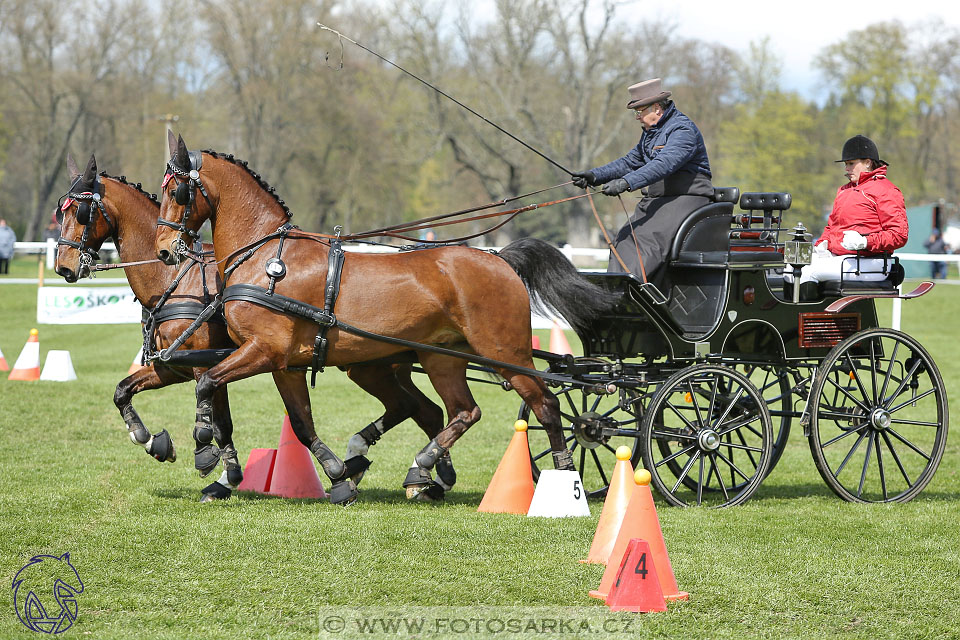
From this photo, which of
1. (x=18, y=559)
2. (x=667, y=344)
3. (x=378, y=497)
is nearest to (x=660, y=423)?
(x=667, y=344)

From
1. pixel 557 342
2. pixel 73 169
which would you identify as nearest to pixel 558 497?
pixel 73 169

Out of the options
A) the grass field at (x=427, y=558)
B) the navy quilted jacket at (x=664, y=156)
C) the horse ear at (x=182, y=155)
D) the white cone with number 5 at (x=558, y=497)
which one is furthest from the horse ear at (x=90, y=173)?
the white cone with number 5 at (x=558, y=497)

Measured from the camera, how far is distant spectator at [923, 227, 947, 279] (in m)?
28.9

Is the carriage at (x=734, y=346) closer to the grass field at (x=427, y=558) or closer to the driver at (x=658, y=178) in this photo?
the driver at (x=658, y=178)

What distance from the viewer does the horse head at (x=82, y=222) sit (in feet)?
22.9

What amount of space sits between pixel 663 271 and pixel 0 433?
5.94 metres

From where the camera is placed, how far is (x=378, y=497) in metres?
7.01

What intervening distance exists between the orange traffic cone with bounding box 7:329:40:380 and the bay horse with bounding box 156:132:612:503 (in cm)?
717

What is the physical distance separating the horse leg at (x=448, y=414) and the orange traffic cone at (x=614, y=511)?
4.62ft

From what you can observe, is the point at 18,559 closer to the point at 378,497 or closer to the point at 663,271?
the point at 378,497

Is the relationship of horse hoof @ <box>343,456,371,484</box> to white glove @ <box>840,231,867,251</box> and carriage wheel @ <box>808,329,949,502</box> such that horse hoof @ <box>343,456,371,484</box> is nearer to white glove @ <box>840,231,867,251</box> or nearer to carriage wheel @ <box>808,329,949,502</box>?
carriage wheel @ <box>808,329,949,502</box>

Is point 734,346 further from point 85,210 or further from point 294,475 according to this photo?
point 85,210

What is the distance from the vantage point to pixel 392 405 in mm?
7336
